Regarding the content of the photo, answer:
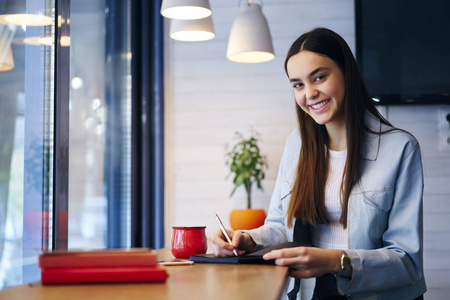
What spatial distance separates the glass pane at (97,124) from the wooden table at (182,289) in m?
1.23

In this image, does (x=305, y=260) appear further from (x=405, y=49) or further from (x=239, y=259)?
(x=405, y=49)

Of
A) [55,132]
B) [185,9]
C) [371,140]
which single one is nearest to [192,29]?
[185,9]

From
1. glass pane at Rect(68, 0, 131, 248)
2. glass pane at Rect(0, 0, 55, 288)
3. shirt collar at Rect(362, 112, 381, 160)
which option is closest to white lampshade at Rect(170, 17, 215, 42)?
glass pane at Rect(68, 0, 131, 248)

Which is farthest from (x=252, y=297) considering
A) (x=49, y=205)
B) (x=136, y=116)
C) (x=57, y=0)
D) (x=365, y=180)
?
(x=136, y=116)

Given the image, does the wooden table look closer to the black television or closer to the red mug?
the red mug

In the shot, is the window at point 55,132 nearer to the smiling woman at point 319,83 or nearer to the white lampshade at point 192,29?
the white lampshade at point 192,29

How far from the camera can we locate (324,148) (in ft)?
5.41

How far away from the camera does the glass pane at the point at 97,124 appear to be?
2.17 m

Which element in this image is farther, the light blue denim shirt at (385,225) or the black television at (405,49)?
the black television at (405,49)

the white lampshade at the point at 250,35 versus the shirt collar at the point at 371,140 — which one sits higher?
the white lampshade at the point at 250,35

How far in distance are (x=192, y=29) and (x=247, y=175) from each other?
933mm

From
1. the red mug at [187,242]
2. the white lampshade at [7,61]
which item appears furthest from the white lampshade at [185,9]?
the red mug at [187,242]

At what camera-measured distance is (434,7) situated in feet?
9.63

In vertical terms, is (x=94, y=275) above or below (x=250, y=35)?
below
